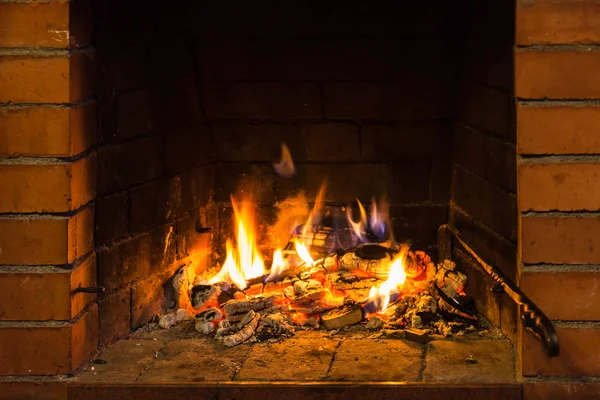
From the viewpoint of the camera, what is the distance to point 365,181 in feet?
15.0

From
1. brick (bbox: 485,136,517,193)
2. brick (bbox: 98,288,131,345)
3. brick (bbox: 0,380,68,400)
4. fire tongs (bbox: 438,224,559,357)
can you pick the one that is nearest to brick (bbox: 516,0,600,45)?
brick (bbox: 485,136,517,193)

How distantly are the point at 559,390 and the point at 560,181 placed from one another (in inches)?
27.6

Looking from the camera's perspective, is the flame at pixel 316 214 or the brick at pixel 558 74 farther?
the flame at pixel 316 214

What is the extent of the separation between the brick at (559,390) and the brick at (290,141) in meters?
1.52

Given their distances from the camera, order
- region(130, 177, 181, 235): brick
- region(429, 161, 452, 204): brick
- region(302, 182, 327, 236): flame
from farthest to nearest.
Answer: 1. region(302, 182, 327, 236): flame
2. region(429, 161, 452, 204): brick
3. region(130, 177, 181, 235): brick

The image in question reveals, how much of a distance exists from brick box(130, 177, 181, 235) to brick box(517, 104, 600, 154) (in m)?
1.56

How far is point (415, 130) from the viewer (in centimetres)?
449

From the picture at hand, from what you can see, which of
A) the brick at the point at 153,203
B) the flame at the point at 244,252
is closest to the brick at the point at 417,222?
the flame at the point at 244,252

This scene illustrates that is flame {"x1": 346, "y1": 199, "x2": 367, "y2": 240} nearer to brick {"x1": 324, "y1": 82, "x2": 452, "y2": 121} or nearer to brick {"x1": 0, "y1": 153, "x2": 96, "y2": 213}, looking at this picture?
brick {"x1": 324, "y1": 82, "x2": 452, "y2": 121}

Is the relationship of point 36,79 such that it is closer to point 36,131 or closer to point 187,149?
point 36,131

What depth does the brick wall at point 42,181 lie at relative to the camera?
11.0 feet

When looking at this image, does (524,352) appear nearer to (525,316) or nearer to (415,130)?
(525,316)

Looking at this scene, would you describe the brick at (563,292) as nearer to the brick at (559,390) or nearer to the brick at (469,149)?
the brick at (559,390)

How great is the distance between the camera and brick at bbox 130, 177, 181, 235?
402 cm
